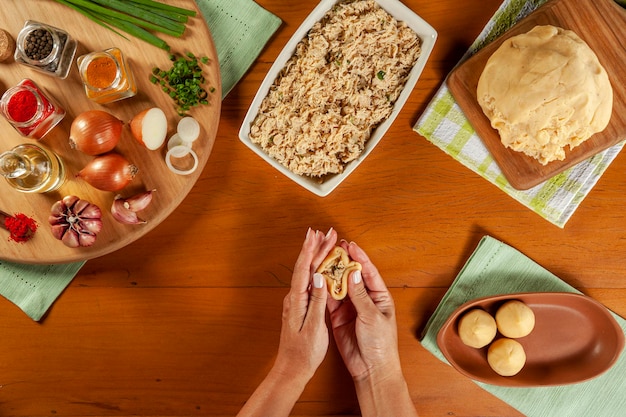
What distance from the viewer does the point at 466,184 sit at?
1385 millimetres

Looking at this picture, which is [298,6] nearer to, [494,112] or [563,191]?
[494,112]

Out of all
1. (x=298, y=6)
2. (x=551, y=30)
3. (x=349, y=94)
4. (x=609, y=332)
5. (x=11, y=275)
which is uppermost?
(x=551, y=30)

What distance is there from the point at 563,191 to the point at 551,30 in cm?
46

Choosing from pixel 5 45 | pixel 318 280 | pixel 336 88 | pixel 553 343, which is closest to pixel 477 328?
pixel 553 343

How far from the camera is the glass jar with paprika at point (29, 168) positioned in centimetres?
117

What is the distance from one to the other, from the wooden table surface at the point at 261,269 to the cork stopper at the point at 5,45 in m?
0.57

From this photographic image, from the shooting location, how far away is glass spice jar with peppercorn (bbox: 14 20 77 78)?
3.82 ft

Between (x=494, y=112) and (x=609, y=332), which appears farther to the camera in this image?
(x=609, y=332)

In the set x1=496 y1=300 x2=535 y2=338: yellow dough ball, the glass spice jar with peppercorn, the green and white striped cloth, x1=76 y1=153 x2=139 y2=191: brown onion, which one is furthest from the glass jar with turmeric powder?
Answer: x1=496 y1=300 x2=535 y2=338: yellow dough ball

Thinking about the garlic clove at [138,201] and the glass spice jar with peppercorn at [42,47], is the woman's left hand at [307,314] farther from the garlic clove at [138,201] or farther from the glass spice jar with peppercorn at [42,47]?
the glass spice jar with peppercorn at [42,47]

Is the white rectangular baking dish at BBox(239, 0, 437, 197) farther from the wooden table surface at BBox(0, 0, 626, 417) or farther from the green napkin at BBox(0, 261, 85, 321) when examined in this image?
the green napkin at BBox(0, 261, 85, 321)

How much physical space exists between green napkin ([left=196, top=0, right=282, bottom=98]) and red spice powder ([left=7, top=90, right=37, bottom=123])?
1.61ft

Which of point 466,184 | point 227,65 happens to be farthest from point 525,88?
point 227,65

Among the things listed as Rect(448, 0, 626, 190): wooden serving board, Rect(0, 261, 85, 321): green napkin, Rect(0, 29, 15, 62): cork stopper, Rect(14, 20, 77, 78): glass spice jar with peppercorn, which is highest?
Rect(448, 0, 626, 190): wooden serving board
